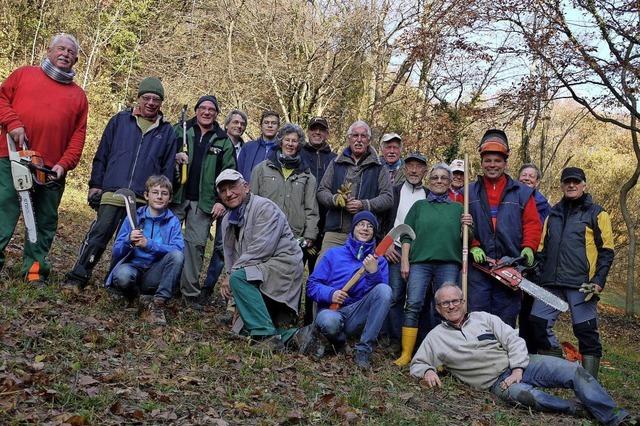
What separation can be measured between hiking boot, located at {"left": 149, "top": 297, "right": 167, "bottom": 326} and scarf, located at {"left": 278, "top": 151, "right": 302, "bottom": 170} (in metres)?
2.00

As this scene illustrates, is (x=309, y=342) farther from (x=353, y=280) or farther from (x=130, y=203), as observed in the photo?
(x=130, y=203)

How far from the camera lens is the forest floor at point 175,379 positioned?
4.01m

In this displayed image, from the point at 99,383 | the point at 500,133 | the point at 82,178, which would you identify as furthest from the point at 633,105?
the point at 82,178

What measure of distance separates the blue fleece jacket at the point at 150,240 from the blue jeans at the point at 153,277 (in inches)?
2.7

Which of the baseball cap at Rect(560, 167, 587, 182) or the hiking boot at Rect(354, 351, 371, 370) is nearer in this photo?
the hiking boot at Rect(354, 351, 371, 370)

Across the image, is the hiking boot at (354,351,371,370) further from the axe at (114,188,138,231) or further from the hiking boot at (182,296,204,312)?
the axe at (114,188,138,231)

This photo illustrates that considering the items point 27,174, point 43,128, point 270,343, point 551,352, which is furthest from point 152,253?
point 551,352

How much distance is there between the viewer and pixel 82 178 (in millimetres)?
20031

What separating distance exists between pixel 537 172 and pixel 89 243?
5.49 metres

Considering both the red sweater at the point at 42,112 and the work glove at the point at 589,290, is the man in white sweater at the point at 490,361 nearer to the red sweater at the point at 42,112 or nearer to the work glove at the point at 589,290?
the work glove at the point at 589,290

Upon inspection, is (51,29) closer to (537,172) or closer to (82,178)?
(82,178)

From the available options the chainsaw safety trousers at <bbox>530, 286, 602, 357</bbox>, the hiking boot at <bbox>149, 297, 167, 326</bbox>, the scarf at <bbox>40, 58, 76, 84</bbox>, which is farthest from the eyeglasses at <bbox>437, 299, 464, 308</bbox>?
the scarf at <bbox>40, 58, 76, 84</bbox>

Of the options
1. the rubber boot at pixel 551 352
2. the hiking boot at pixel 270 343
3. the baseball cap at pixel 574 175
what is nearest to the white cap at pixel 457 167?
the baseball cap at pixel 574 175

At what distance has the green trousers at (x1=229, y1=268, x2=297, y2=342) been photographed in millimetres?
6109
